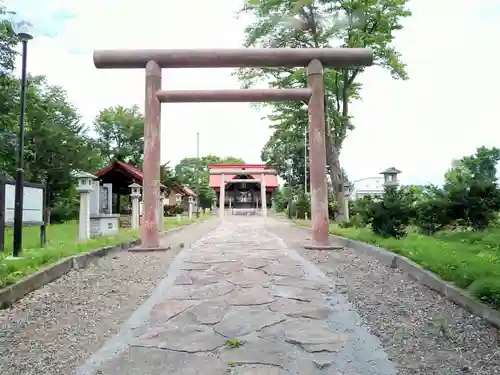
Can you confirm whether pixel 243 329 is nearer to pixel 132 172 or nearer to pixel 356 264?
pixel 356 264

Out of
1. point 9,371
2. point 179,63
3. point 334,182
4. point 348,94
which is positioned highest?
point 348,94

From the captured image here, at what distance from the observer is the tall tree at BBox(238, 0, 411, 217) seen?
663 inches

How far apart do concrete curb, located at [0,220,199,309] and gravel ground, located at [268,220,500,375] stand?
380 centimetres

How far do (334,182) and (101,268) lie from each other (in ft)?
45.6

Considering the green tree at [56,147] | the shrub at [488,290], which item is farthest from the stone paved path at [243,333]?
the green tree at [56,147]

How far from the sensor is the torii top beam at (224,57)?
30.5 ft

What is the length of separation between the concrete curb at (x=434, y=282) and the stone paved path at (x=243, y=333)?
109 centimetres

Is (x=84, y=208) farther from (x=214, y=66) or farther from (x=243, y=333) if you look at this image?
(x=243, y=333)

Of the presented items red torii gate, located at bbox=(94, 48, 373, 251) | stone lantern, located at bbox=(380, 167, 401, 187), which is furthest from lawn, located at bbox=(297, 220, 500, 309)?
stone lantern, located at bbox=(380, 167, 401, 187)

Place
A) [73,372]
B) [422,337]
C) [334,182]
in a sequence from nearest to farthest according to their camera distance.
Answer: [73,372] < [422,337] < [334,182]

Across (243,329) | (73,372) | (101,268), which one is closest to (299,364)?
(243,329)

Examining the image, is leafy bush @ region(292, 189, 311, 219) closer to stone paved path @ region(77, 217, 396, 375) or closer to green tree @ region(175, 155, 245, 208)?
green tree @ region(175, 155, 245, 208)

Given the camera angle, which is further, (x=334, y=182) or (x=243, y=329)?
(x=334, y=182)

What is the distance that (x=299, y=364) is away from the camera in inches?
119
